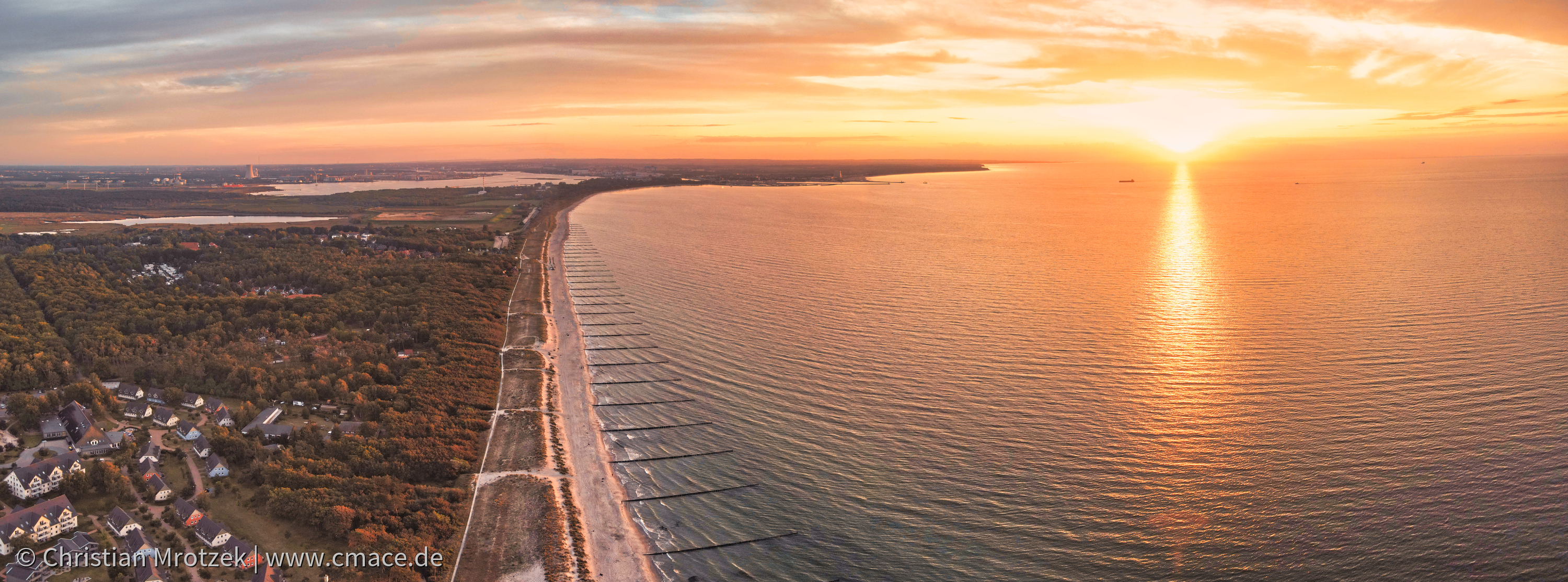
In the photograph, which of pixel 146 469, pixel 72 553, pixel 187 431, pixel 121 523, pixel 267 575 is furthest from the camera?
pixel 187 431

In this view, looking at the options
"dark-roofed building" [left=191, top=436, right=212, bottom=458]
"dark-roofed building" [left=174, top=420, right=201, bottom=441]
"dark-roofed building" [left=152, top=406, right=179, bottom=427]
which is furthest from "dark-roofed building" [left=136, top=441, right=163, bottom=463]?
"dark-roofed building" [left=152, top=406, right=179, bottom=427]

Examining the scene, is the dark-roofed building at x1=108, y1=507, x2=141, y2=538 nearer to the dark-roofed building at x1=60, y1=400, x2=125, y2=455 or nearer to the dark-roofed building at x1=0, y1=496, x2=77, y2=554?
the dark-roofed building at x1=0, y1=496, x2=77, y2=554

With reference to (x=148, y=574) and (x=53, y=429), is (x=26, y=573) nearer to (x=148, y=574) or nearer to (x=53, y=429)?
(x=148, y=574)

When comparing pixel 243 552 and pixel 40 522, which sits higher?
pixel 40 522

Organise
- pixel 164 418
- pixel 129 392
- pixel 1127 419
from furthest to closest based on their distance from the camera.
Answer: pixel 129 392 → pixel 164 418 → pixel 1127 419

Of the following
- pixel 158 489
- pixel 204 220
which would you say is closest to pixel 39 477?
pixel 158 489

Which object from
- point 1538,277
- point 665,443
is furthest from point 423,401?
point 1538,277

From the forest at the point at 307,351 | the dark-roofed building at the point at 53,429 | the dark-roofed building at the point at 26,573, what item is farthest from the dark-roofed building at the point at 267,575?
the dark-roofed building at the point at 53,429

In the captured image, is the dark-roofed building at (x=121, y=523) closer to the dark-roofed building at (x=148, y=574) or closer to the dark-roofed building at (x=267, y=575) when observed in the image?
the dark-roofed building at (x=148, y=574)

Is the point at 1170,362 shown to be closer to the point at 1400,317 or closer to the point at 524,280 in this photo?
the point at 1400,317
